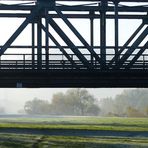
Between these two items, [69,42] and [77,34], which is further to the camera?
[69,42]

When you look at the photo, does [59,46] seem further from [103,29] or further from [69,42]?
[103,29]

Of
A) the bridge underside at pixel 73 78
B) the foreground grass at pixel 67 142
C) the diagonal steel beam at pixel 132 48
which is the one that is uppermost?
the diagonal steel beam at pixel 132 48

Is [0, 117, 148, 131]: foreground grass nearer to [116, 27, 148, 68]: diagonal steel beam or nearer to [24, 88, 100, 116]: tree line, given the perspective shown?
[116, 27, 148, 68]: diagonal steel beam

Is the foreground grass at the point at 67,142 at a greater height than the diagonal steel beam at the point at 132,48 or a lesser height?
lesser

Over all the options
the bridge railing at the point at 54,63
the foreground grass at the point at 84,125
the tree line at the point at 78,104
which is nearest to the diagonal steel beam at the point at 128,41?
the bridge railing at the point at 54,63

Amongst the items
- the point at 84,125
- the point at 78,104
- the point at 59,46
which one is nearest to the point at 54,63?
the point at 59,46

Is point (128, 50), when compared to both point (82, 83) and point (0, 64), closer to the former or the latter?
point (82, 83)

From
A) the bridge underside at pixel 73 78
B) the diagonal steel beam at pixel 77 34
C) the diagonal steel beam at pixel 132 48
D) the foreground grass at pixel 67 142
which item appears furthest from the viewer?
the diagonal steel beam at pixel 132 48

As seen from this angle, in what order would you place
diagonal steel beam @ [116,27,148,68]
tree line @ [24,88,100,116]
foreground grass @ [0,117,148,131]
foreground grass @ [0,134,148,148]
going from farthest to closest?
tree line @ [24,88,100,116], foreground grass @ [0,117,148,131], diagonal steel beam @ [116,27,148,68], foreground grass @ [0,134,148,148]

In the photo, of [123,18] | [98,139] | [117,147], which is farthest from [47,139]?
[123,18]

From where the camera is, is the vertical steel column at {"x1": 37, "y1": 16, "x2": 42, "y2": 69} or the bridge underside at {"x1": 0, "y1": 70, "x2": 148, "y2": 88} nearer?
the bridge underside at {"x1": 0, "y1": 70, "x2": 148, "y2": 88}

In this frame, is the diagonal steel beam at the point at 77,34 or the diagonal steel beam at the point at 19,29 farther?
the diagonal steel beam at the point at 19,29

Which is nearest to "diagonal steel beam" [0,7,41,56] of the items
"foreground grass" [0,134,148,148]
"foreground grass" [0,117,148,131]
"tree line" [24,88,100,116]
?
"foreground grass" [0,134,148,148]

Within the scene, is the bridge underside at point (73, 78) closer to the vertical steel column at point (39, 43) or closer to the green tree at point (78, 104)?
the vertical steel column at point (39, 43)
